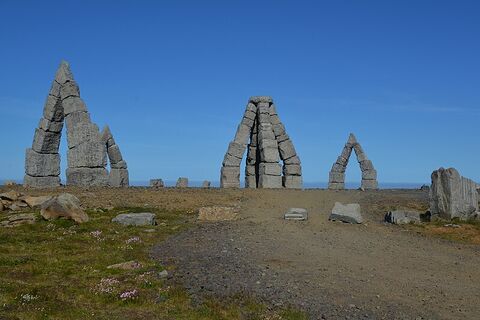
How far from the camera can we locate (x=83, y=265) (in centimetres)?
1299

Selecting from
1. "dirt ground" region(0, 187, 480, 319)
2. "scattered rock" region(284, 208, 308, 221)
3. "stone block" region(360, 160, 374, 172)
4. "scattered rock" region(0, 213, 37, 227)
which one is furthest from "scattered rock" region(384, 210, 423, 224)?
"stone block" region(360, 160, 374, 172)

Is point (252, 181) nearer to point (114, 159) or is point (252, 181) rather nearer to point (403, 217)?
point (114, 159)

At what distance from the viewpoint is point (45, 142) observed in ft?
107

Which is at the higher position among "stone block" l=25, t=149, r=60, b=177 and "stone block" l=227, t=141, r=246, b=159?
"stone block" l=227, t=141, r=246, b=159

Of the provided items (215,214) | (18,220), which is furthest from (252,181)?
(18,220)

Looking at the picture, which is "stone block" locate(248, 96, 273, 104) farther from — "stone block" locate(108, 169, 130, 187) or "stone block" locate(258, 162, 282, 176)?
"stone block" locate(108, 169, 130, 187)

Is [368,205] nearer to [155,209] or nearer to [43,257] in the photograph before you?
[155,209]

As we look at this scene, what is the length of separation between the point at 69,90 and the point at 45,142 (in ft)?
14.0

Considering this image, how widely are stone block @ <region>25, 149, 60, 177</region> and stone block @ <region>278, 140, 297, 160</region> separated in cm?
1722

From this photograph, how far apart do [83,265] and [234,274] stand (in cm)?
420

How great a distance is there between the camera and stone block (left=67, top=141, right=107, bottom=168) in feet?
94.7

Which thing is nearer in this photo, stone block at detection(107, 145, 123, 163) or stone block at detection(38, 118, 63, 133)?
stone block at detection(38, 118, 63, 133)

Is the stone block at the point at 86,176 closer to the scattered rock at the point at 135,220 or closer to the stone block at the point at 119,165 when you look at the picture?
the scattered rock at the point at 135,220

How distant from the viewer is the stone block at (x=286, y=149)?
39.0 meters
